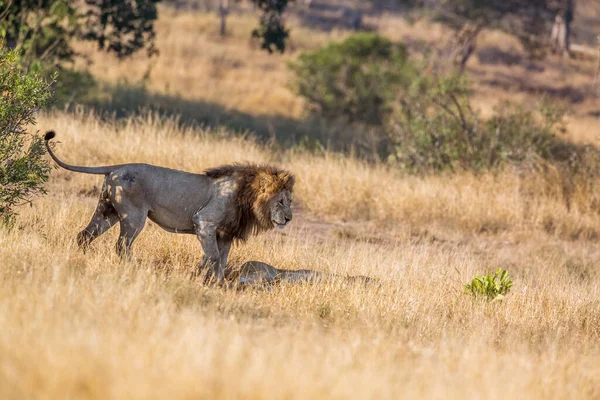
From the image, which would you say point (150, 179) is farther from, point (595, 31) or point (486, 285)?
point (595, 31)

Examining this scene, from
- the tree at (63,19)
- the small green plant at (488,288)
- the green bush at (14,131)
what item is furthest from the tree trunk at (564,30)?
the green bush at (14,131)

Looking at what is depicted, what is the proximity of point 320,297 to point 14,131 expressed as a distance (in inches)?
128

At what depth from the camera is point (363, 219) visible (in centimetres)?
1234

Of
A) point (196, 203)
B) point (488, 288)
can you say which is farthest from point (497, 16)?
point (196, 203)

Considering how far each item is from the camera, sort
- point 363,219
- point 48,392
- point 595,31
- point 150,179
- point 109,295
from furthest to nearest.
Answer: point 595,31, point 363,219, point 150,179, point 109,295, point 48,392

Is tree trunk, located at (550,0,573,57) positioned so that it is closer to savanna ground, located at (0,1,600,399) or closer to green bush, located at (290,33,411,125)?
green bush, located at (290,33,411,125)

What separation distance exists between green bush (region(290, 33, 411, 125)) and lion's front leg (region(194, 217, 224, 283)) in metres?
16.0

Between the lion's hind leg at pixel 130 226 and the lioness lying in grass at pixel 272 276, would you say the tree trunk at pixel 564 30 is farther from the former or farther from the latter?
the lion's hind leg at pixel 130 226

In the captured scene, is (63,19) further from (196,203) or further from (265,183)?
(265,183)

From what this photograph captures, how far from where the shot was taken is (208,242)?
23.2ft

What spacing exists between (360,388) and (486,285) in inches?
158

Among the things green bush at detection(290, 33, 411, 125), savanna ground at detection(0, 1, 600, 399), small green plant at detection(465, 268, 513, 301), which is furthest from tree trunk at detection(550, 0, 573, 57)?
small green plant at detection(465, 268, 513, 301)

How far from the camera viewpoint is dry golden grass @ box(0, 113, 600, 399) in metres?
4.01

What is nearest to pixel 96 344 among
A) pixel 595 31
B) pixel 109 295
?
pixel 109 295
